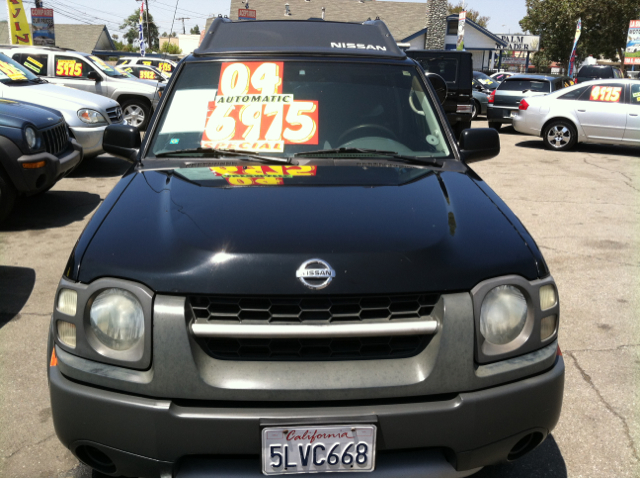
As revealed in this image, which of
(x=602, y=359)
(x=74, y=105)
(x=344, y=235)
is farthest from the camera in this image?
(x=74, y=105)

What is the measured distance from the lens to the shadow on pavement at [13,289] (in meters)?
4.44

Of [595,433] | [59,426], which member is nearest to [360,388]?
[59,426]

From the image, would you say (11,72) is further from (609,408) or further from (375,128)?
(609,408)

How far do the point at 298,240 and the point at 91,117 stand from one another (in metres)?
8.24

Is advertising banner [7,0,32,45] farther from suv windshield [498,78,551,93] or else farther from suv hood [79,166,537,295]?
suv hood [79,166,537,295]

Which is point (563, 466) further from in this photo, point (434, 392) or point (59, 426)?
point (59, 426)

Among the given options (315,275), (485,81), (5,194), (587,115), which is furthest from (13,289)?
(485,81)

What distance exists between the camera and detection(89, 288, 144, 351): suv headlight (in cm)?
201

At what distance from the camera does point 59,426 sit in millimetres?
2057

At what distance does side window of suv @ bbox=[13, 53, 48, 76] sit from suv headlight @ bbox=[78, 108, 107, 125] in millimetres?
4645

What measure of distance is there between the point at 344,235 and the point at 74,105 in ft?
27.3

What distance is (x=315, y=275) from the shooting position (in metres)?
1.99

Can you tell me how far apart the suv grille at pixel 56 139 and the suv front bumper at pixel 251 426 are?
5.40m

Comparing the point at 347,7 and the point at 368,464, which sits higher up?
the point at 347,7
